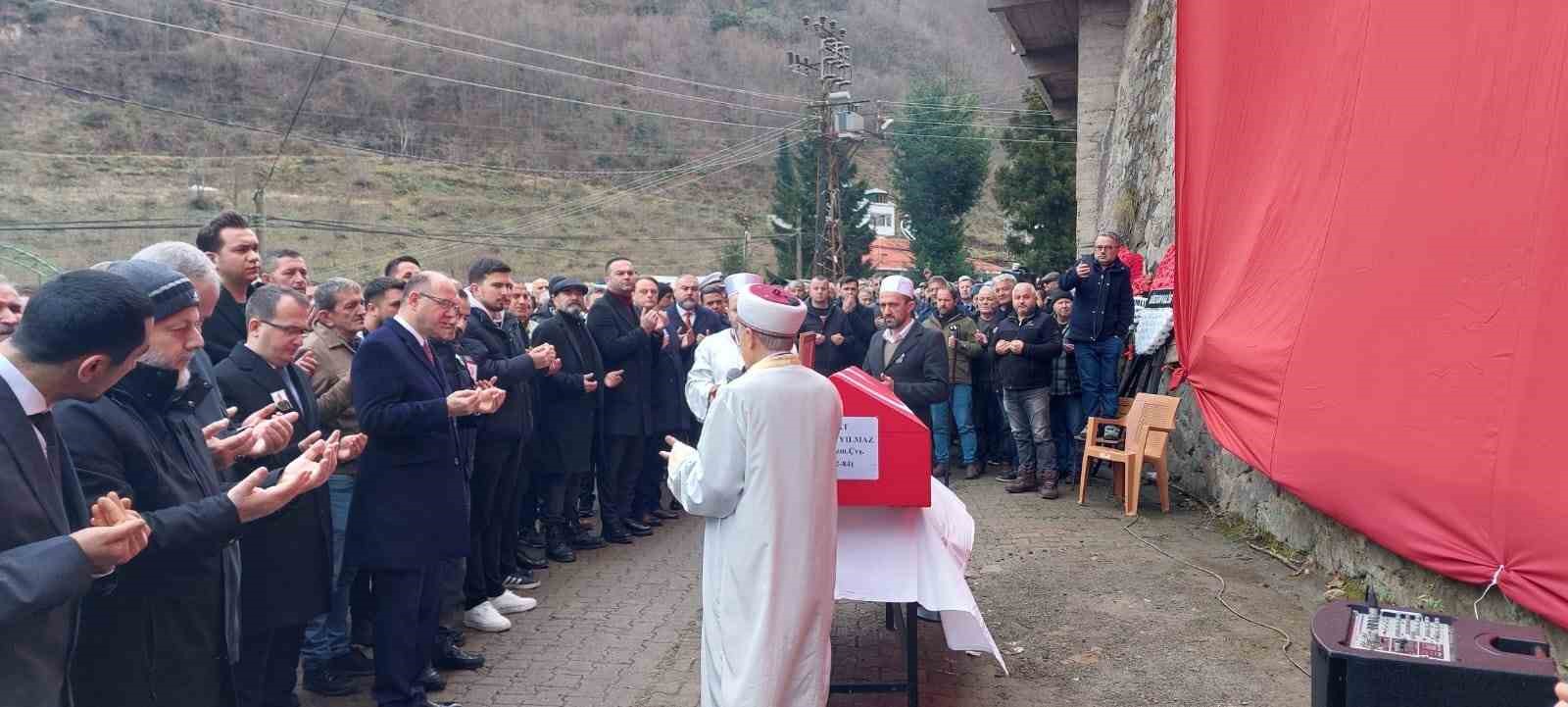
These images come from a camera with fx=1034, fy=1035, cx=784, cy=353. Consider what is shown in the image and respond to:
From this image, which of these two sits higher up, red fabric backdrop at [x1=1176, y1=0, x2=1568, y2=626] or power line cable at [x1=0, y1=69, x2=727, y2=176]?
power line cable at [x1=0, y1=69, x2=727, y2=176]

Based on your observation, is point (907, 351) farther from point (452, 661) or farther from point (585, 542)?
point (452, 661)

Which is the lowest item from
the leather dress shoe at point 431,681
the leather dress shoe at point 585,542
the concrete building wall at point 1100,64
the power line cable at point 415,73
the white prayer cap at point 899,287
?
the leather dress shoe at point 585,542

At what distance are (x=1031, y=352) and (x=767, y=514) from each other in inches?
231

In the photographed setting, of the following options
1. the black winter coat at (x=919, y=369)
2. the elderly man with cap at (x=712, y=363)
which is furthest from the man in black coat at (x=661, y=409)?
the black winter coat at (x=919, y=369)

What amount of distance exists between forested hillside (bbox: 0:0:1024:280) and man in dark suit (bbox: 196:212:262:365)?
24.6 m

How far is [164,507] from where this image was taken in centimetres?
281

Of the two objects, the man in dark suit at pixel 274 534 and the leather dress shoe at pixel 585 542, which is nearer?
the man in dark suit at pixel 274 534

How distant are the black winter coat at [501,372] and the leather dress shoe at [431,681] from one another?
4.51 feet

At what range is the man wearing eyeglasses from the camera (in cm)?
916

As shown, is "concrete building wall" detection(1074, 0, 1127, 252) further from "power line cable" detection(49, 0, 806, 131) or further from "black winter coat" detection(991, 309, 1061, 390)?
"power line cable" detection(49, 0, 806, 131)

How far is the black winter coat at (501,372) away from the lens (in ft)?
18.7

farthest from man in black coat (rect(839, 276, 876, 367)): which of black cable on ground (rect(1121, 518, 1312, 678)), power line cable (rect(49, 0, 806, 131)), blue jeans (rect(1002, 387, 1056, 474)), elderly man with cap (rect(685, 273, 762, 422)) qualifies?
power line cable (rect(49, 0, 806, 131))

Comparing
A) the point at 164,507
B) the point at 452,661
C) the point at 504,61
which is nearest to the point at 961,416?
the point at 452,661

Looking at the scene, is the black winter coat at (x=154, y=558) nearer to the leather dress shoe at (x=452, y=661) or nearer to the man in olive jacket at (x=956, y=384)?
the leather dress shoe at (x=452, y=661)
